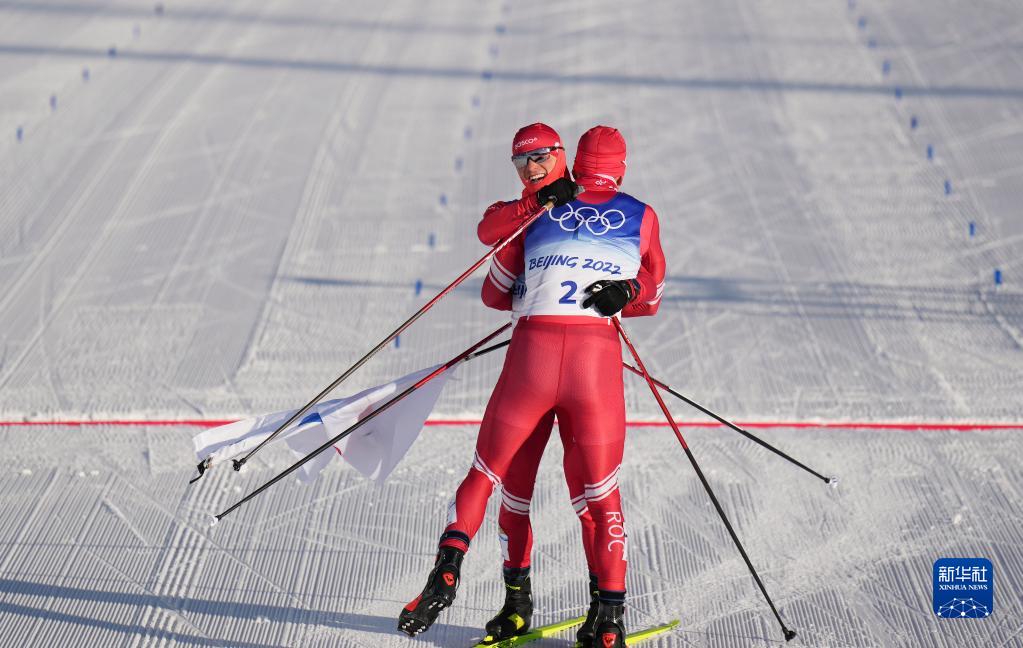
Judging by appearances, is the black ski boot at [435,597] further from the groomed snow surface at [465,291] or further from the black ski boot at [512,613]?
the groomed snow surface at [465,291]

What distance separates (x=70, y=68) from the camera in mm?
8633

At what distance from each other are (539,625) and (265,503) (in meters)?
1.21

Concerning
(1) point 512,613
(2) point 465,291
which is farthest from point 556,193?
(2) point 465,291

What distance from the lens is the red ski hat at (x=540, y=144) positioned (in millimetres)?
3020

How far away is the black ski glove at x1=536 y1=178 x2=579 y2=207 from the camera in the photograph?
9.84ft

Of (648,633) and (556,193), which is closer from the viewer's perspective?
(556,193)

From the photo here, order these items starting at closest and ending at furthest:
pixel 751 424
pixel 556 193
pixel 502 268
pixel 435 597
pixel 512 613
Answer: pixel 435 597
pixel 556 193
pixel 502 268
pixel 512 613
pixel 751 424

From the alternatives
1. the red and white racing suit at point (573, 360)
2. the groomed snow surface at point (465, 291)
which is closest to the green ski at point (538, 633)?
the groomed snow surface at point (465, 291)

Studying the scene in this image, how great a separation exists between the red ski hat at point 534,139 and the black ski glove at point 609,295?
0.40 meters

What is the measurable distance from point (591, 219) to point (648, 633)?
49.6 inches

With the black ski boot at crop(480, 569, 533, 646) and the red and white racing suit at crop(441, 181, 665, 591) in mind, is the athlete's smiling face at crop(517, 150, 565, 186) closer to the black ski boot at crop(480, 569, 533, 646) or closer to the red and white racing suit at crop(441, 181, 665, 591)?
the red and white racing suit at crop(441, 181, 665, 591)

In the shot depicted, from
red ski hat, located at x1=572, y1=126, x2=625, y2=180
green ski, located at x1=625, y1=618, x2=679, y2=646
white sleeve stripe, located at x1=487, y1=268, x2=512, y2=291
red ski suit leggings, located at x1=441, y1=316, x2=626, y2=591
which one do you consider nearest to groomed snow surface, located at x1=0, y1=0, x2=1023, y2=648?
green ski, located at x1=625, y1=618, x2=679, y2=646

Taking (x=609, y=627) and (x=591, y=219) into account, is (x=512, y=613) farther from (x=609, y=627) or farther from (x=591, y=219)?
(x=591, y=219)

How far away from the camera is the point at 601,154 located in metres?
3.05
